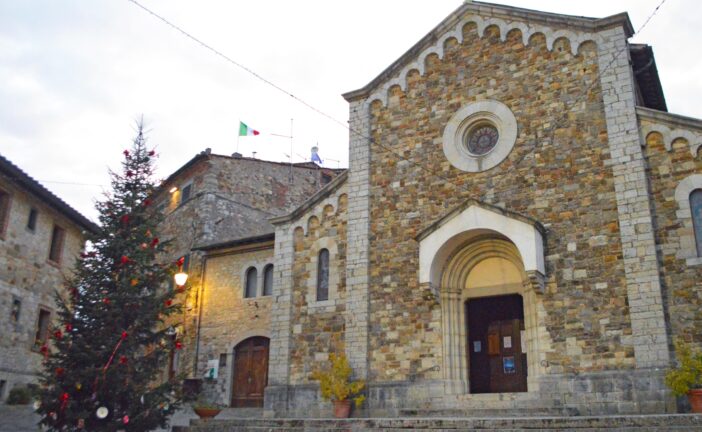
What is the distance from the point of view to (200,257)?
25453 millimetres

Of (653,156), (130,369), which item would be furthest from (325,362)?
(653,156)

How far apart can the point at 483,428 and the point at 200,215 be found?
18.2 metres

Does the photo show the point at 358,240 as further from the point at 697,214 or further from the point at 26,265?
the point at 26,265

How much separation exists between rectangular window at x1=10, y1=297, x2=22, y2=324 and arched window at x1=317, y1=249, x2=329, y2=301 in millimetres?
9886

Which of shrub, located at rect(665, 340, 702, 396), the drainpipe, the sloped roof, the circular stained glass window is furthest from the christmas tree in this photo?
shrub, located at rect(665, 340, 702, 396)

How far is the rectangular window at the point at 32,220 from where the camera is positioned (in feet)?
72.7

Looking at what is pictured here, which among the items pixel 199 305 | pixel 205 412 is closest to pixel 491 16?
pixel 205 412

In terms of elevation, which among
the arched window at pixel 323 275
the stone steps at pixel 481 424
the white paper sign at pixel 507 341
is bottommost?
the stone steps at pixel 481 424

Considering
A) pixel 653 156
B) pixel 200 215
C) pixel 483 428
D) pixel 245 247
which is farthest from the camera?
pixel 200 215

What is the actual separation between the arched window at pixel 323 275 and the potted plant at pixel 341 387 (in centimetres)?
200

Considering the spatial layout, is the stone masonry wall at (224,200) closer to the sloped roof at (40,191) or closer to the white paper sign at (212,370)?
the white paper sign at (212,370)

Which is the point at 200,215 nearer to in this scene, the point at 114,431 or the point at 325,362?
the point at 325,362

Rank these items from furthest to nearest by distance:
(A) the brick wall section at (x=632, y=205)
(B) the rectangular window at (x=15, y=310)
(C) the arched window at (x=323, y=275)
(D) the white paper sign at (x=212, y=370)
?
(D) the white paper sign at (x=212, y=370), (B) the rectangular window at (x=15, y=310), (C) the arched window at (x=323, y=275), (A) the brick wall section at (x=632, y=205)

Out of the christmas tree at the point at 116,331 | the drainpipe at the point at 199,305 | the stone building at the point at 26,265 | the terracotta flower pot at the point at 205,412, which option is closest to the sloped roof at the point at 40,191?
the stone building at the point at 26,265
